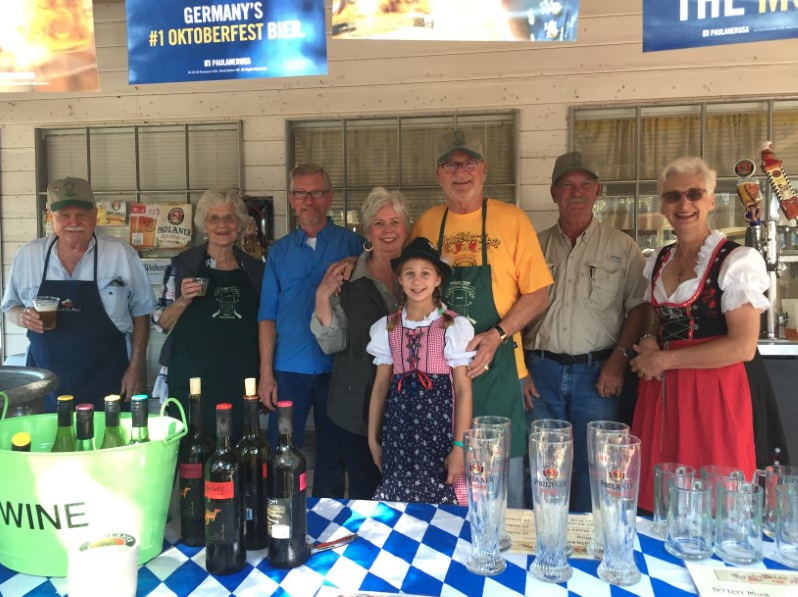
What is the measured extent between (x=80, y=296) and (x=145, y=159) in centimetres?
193

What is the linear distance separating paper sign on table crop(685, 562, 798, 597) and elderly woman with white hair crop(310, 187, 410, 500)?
144 centimetres

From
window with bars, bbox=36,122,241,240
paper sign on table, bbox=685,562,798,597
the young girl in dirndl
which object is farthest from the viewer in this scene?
window with bars, bbox=36,122,241,240

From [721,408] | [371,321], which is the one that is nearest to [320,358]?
[371,321]

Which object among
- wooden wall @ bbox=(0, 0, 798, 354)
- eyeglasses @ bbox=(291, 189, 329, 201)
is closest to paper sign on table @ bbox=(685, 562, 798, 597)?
eyeglasses @ bbox=(291, 189, 329, 201)

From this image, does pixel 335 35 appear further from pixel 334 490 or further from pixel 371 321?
pixel 334 490

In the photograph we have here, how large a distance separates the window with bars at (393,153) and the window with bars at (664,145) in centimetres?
48

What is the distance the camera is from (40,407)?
7.00ft

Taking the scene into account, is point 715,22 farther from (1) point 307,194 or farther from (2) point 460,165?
(1) point 307,194

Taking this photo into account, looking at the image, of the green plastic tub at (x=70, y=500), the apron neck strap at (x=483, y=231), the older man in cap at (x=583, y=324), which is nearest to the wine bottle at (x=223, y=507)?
the green plastic tub at (x=70, y=500)

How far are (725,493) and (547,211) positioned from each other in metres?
2.94

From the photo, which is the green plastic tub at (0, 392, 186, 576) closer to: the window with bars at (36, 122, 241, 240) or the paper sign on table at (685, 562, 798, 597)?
the paper sign on table at (685, 562, 798, 597)

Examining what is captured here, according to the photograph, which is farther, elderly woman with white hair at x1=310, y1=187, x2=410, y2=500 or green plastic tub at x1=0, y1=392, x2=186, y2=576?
elderly woman with white hair at x1=310, y1=187, x2=410, y2=500

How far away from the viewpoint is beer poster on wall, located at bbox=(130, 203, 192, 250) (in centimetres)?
455

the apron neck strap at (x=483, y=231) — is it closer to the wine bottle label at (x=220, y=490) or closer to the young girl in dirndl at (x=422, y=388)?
the young girl in dirndl at (x=422, y=388)
